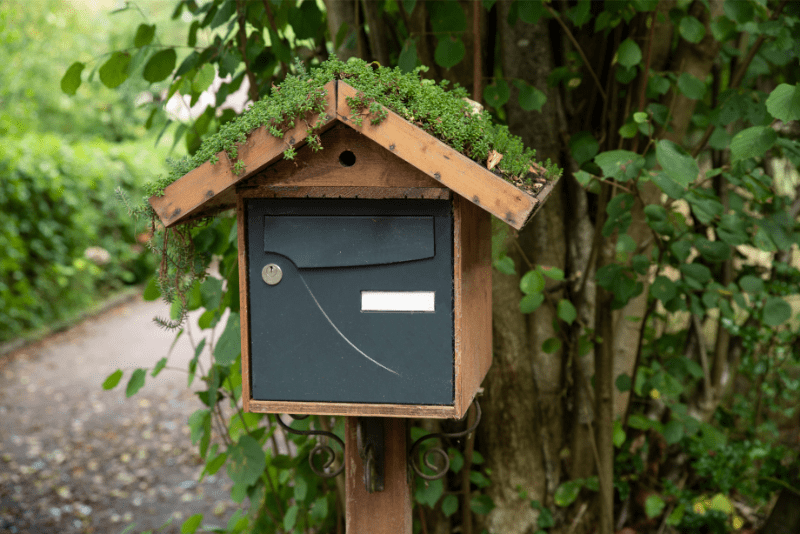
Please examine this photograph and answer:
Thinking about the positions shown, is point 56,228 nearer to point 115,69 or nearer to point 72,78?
point 72,78

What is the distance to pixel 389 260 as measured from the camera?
112 centimetres

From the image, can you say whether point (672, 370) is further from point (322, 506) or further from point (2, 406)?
point (2, 406)

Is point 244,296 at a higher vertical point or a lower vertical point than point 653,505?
higher

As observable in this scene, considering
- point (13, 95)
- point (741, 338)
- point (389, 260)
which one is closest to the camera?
point (389, 260)

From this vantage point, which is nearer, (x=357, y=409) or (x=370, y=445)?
(x=357, y=409)

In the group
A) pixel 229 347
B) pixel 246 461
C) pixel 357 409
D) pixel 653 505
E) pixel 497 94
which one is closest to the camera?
pixel 357 409

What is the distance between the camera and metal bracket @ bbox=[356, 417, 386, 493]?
4.33ft

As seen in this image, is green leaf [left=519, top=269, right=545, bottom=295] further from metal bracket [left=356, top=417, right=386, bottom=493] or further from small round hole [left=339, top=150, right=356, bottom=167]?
small round hole [left=339, top=150, right=356, bottom=167]

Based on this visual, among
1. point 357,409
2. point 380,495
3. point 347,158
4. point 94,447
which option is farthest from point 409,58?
point 94,447

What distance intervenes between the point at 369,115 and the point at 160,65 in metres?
1.01

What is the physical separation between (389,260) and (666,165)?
28.5 inches

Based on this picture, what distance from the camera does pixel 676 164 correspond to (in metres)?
1.38

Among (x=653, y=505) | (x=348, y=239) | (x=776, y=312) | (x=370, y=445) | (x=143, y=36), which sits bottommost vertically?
(x=653, y=505)

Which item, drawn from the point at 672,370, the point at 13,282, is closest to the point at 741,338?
the point at 672,370
